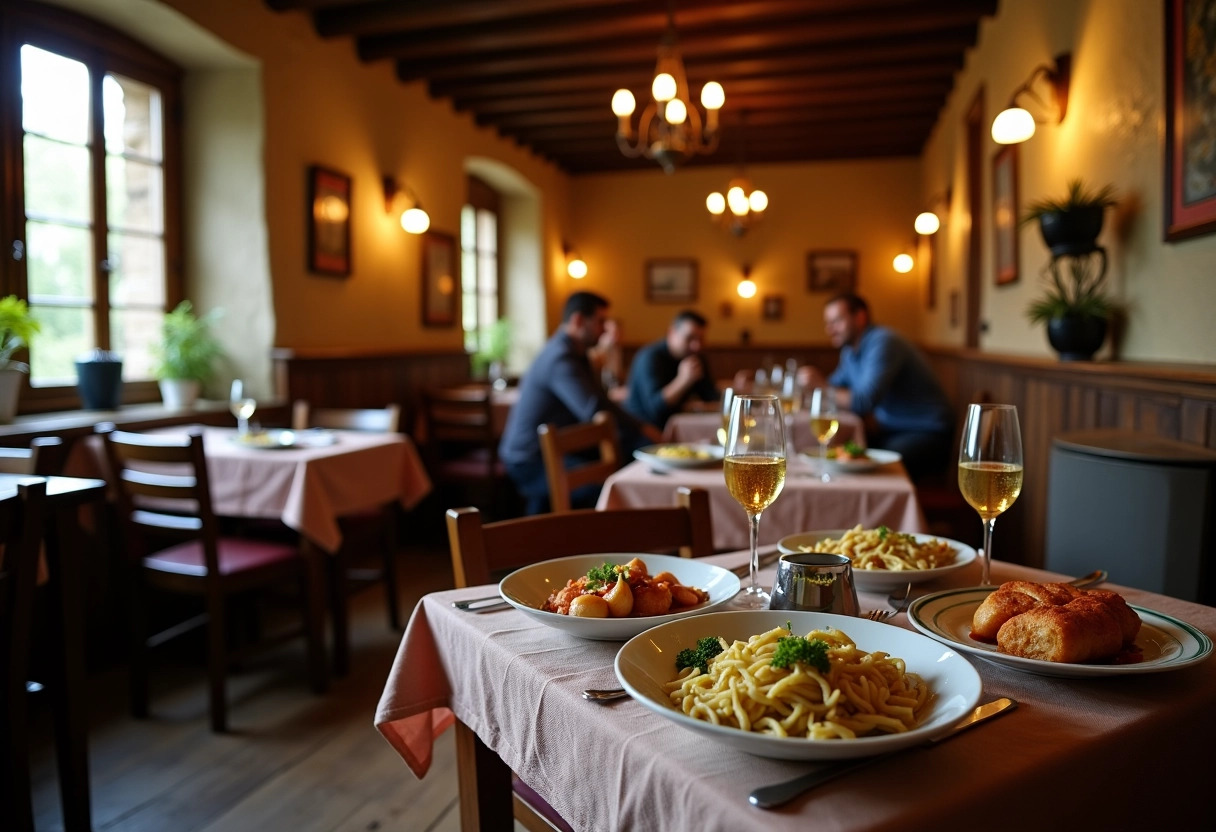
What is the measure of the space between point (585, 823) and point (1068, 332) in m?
2.76

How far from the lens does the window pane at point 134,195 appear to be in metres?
3.87

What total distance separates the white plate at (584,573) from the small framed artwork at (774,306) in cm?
851

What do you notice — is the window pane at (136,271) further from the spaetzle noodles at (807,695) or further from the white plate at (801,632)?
the spaetzle noodles at (807,695)

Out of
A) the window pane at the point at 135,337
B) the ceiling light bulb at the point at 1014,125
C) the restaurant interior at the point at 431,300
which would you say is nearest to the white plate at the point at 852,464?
the restaurant interior at the point at 431,300

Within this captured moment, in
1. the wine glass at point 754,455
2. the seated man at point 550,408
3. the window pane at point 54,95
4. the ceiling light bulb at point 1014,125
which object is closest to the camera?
the wine glass at point 754,455

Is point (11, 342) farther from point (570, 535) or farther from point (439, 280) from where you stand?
point (439, 280)

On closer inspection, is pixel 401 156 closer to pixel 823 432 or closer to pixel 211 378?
pixel 211 378

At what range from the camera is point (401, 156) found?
19.2ft

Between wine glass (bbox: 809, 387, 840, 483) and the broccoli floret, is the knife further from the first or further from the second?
wine glass (bbox: 809, 387, 840, 483)

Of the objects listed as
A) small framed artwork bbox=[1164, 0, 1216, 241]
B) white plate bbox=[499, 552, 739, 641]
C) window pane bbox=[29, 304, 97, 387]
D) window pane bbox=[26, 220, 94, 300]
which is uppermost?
small framed artwork bbox=[1164, 0, 1216, 241]

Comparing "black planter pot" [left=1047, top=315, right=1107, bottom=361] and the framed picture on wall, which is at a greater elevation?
the framed picture on wall

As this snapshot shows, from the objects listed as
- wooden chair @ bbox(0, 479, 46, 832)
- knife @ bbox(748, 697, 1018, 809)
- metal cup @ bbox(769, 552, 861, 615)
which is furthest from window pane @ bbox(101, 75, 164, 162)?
knife @ bbox(748, 697, 1018, 809)

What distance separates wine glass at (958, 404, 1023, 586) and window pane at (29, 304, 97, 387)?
3.53 m

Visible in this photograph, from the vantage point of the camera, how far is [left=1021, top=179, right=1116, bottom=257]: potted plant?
2885 mm
